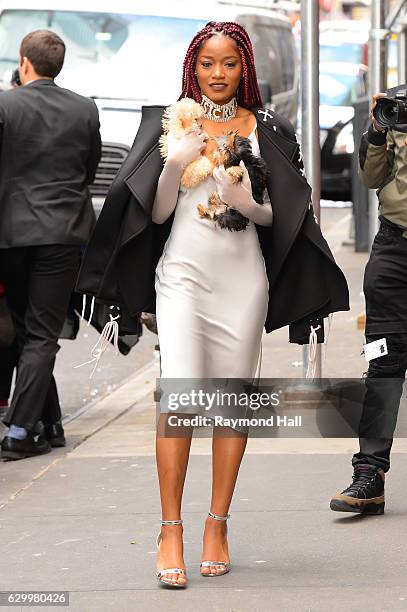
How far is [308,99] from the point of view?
855 cm

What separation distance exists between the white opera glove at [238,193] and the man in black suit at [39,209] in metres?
2.58

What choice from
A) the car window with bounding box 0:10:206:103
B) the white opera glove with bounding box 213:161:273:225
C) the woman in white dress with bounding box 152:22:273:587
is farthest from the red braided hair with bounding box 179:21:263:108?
the car window with bounding box 0:10:206:103

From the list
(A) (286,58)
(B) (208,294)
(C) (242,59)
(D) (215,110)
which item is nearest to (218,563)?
(B) (208,294)

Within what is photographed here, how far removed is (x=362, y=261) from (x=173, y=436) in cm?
1146

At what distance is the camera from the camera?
5703 millimetres

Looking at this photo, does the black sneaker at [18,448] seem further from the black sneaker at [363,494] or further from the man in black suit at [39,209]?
the black sneaker at [363,494]

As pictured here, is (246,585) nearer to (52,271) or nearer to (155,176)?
(155,176)

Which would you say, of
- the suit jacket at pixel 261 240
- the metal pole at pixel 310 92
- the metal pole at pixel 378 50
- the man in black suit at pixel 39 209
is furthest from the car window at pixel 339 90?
the suit jacket at pixel 261 240

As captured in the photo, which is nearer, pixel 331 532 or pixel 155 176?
pixel 155 176

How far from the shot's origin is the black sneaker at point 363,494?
19.5 feet

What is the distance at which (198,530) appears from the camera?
5836 millimetres

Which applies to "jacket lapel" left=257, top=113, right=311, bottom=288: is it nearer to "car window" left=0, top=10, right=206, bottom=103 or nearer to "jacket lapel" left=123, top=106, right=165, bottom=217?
"jacket lapel" left=123, top=106, right=165, bottom=217

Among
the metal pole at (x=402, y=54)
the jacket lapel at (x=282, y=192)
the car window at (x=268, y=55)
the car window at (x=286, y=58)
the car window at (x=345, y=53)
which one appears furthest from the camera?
the car window at (x=345, y=53)

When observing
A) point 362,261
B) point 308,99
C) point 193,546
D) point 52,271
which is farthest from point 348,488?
point 362,261
